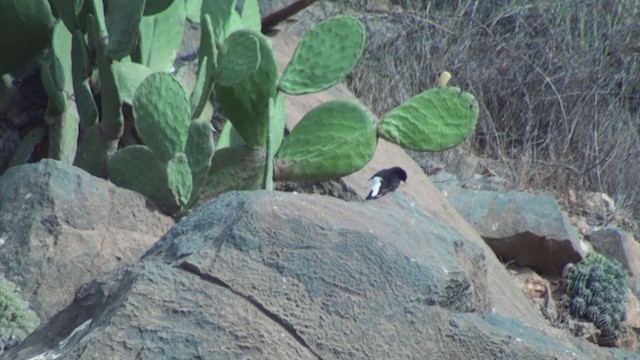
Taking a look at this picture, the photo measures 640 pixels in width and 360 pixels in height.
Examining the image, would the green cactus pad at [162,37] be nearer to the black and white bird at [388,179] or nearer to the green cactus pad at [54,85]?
the green cactus pad at [54,85]

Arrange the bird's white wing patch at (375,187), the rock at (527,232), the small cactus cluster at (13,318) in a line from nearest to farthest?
the small cactus cluster at (13,318) < the bird's white wing patch at (375,187) < the rock at (527,232)

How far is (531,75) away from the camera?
8.72 metres

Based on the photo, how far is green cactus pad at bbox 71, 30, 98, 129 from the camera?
4918mm

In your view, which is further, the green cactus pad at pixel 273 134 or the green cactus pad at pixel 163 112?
the green cactus pad at pixel 273 134

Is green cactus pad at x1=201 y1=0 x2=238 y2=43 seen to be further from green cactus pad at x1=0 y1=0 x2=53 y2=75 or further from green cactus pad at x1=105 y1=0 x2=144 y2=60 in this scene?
green cactus pad at x1=0 y1=0 x2=53 y2=75

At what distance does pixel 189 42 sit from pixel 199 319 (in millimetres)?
3765

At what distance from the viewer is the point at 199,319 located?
2.63 meters

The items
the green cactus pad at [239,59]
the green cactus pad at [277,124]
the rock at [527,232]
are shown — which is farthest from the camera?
the rock at [527,232]

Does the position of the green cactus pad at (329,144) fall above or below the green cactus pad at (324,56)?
below

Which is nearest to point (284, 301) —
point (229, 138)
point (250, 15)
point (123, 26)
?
point (123, 26)

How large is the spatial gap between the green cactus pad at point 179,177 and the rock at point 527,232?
94.3 inches

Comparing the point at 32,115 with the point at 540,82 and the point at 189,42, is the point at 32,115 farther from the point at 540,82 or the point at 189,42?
the point at 540,82

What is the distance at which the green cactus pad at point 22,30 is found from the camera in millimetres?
5035

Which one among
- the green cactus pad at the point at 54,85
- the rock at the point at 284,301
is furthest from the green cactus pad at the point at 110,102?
the rock at the point at 284,301
